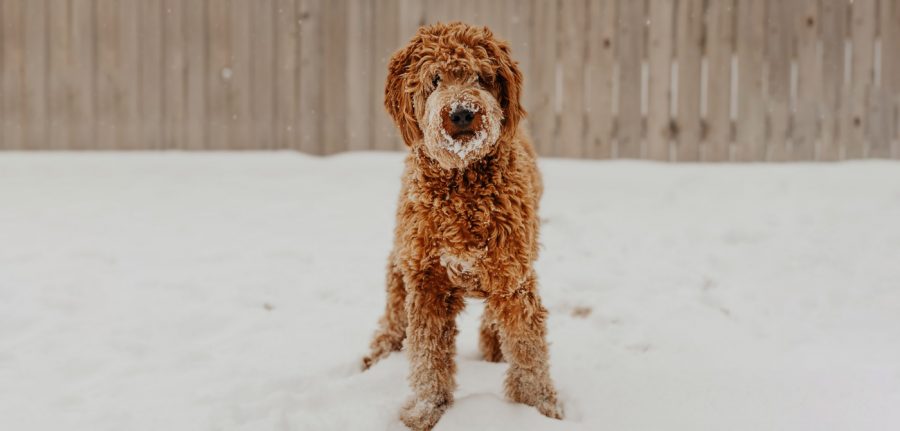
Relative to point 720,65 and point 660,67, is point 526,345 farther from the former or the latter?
point 720,65

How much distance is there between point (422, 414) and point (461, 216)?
84 cm

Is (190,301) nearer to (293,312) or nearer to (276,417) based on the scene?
(293,312)

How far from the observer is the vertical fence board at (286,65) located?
6.53 metres

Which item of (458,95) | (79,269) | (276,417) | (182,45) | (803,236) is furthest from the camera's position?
(182,45)

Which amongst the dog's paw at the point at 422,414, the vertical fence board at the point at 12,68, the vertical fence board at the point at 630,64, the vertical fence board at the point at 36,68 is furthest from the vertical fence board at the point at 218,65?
the dog's paw at the point at 422,414

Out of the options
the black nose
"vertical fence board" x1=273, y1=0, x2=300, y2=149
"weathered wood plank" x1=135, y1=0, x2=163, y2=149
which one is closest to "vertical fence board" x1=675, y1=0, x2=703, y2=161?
"vertical fence board" x1=273, y1=0, x2=300, y2=149

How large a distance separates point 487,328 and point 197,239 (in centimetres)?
283

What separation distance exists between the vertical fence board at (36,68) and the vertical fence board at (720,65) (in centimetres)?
668

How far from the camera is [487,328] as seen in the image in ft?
10.6

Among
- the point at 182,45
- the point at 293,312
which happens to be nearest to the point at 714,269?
the point at 293,312

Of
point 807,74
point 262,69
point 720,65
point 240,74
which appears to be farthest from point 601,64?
point 240,74

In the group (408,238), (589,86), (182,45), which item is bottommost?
(408,238)

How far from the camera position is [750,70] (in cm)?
616

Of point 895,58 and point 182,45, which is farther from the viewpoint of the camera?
point 182,45
